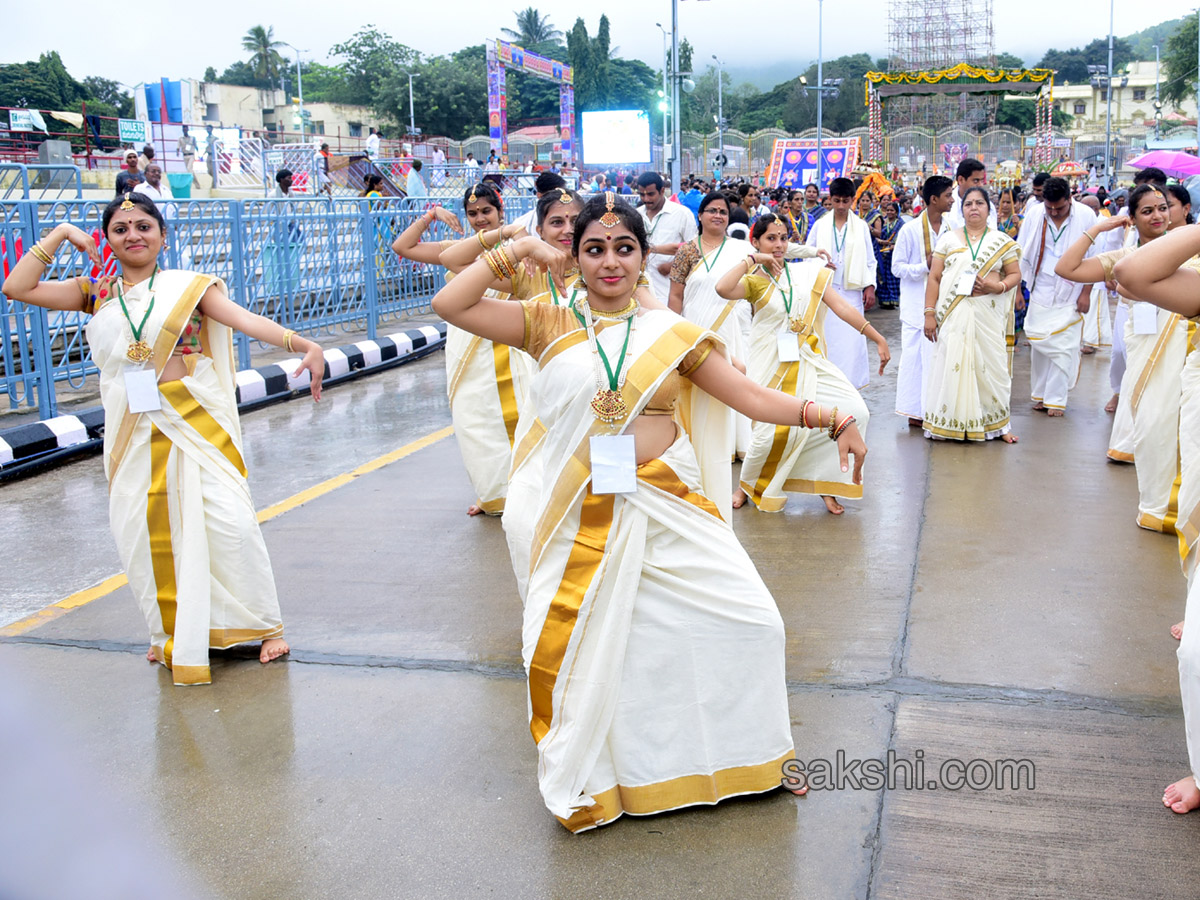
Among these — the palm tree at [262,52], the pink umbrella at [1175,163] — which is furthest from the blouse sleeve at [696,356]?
the palm tree at [262,52]

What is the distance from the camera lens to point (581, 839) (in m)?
2.98

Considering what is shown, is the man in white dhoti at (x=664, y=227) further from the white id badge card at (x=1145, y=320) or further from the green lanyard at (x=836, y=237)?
the white id badge card at (x=1145, y=320)

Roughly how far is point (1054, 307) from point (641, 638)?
6.66 m

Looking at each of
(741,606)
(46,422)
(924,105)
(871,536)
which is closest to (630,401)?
(741,606)

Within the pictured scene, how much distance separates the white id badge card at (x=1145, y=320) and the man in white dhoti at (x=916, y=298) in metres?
2.04

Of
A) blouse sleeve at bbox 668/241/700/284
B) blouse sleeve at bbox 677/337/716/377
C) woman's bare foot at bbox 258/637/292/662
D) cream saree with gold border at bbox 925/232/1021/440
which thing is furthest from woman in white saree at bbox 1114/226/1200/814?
cream saree with gold border at bbox 925/232/1021/440

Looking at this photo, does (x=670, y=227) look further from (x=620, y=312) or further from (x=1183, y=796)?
(x=1183, y=796)

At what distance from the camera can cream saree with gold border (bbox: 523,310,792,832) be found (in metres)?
2.98

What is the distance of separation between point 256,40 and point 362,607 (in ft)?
309

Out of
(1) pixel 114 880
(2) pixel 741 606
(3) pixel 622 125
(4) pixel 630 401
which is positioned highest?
(3) pixel 622 125

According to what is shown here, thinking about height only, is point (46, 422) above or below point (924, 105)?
below

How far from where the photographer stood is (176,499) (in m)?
4.11

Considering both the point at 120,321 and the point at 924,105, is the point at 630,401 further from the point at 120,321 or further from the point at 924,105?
the point at 924,105

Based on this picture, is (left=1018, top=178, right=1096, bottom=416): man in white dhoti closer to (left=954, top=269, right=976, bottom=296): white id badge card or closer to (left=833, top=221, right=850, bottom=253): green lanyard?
(left=954, top=269, right=976, bottom=296): white id badge card
